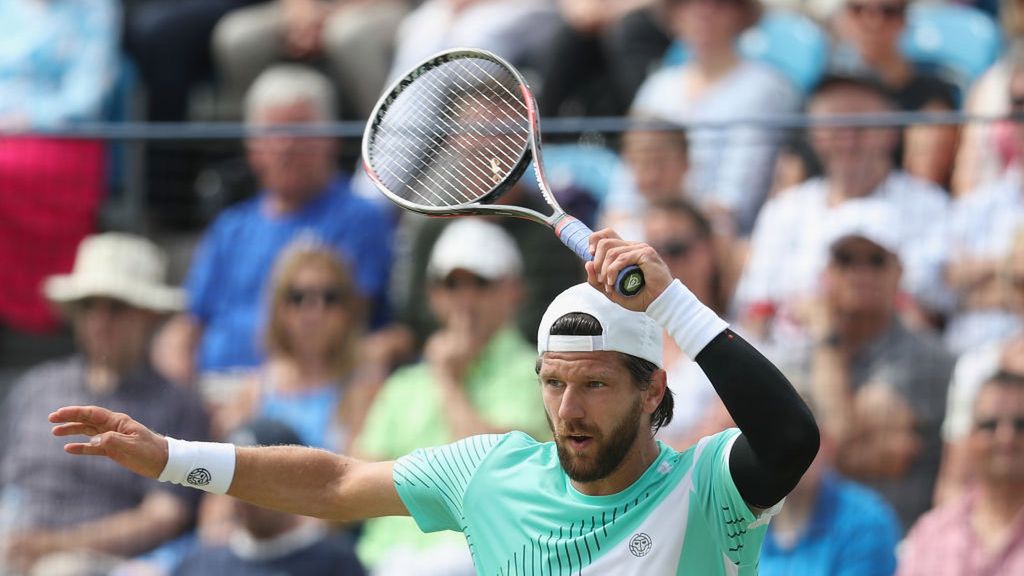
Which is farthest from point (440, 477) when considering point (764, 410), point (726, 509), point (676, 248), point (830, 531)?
point (676, 248)

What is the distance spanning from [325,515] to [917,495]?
9.90ft

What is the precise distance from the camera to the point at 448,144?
538cm

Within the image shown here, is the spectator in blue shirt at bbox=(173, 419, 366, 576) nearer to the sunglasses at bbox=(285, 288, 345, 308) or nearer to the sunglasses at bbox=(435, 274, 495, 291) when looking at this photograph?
the sunglasses at bbox=(285, 288, 345, 308)

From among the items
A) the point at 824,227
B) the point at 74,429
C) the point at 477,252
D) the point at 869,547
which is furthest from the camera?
the point at 477,252

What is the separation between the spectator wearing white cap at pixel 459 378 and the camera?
7281mm

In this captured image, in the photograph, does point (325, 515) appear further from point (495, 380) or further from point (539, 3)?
point (539, 3)

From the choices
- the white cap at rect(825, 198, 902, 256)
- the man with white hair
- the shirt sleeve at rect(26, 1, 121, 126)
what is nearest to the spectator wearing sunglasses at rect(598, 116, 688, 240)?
the white cap at rect(825, 198, 902, 256)

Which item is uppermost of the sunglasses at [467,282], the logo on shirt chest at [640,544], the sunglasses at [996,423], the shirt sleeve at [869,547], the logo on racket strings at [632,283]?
the sunglasses at [467,282]

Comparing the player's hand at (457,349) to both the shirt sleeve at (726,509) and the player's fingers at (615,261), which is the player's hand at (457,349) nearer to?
the shirt sleeve at (726,509)

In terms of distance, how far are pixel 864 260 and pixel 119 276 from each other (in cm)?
353

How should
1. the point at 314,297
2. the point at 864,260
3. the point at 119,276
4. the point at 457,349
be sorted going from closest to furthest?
the point at 864,260 → the point at 457,349 → the point at 314,297 → the point at 119,276

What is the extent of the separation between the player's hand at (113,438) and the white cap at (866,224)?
11.4 ft

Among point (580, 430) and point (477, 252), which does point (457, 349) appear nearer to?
point (477, 252)

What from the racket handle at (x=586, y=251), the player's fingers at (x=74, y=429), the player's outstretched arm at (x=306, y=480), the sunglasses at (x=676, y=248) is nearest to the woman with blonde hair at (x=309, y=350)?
the sunglasses at (x=676, y=248)
